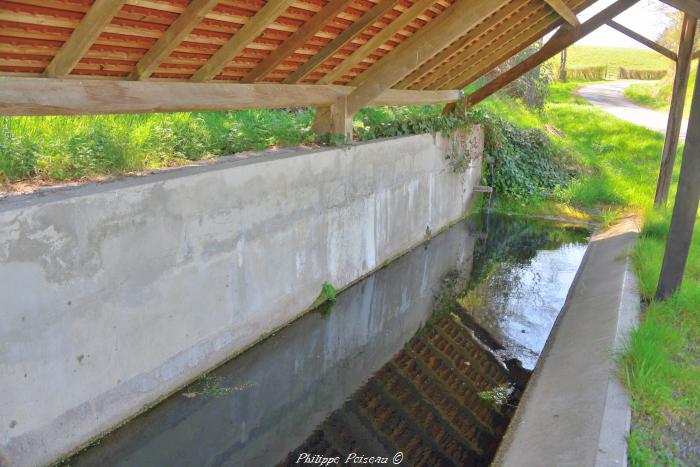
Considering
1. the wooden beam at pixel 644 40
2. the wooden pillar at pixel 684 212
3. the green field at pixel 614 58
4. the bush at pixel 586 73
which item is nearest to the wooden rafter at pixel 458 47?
the wooden beam at pixel 644 40

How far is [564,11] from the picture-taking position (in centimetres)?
840

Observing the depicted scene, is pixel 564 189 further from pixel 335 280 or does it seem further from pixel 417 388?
pixel 417 388

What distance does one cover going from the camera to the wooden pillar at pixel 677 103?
8.62 m

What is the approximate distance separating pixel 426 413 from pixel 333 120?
3.74 metres

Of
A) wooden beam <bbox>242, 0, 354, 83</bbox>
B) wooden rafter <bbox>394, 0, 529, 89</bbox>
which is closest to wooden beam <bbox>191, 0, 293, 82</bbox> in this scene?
wooden beam <bbox>242, 0, 354, 83</bbox>

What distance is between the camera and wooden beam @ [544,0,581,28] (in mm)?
7829

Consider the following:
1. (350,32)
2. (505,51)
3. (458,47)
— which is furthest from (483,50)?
(350,32)

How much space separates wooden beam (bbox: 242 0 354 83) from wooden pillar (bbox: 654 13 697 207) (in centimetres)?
616

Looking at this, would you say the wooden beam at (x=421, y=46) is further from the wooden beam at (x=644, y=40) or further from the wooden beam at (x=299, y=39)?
the wooden beam at (x=644, y=40)

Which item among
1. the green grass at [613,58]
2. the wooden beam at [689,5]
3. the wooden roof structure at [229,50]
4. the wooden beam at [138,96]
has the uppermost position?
the green grass at [613,58]

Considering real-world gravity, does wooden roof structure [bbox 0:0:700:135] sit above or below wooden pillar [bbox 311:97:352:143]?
above

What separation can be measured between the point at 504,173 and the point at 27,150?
10.4 meters

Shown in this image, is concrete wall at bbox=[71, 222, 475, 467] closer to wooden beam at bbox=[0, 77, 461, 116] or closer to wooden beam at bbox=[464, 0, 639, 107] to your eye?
wooden beam at bbox=[0, 77, 461, 116]

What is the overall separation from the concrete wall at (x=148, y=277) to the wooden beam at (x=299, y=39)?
828mm
